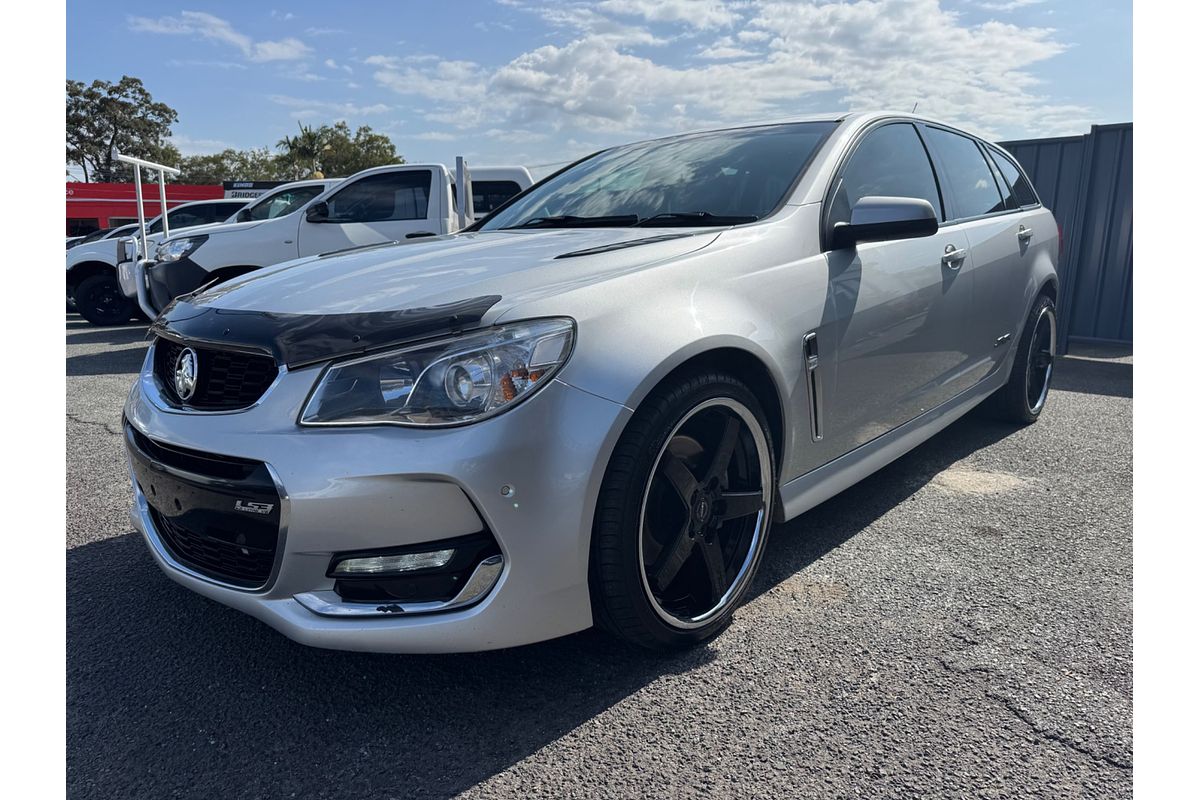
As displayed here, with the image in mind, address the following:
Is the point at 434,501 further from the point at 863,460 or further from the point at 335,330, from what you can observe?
the point at 863,460

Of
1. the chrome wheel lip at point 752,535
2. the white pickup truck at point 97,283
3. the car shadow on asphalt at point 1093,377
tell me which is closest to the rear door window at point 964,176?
the chrome wheel lip at point 752,535

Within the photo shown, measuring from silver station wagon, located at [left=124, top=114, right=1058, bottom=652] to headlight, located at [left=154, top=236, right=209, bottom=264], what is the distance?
6.03 meters

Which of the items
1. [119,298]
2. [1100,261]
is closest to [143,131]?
[119,298]

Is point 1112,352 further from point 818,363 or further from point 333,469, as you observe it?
point 333,469

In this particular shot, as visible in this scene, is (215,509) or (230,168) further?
(230,168)

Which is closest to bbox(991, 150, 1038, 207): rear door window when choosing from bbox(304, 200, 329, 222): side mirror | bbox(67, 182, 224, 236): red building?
bbox(304, 200, 329, 222): side mirror

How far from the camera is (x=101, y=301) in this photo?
11.7 meters

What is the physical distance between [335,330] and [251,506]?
1.46 ft

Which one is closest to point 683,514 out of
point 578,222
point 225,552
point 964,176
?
point 225,552

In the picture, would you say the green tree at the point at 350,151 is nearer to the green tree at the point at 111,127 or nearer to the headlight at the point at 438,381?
the green tree at the point at 111,127

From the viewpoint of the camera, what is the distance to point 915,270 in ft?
10.2

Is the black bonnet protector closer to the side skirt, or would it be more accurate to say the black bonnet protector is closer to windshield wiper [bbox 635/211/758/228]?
windshield wiper [bbox 635/211/758/228]

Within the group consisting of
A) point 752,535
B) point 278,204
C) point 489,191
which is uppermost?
point 489,191

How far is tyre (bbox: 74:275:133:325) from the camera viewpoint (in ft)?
37.9
